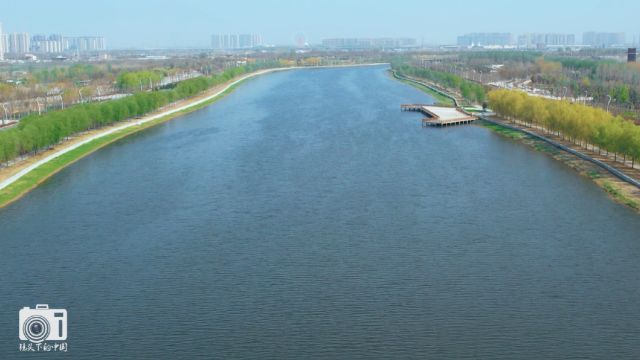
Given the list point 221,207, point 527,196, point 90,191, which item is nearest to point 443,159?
point 527,196

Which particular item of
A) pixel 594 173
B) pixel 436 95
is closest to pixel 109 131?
pixel 594 173

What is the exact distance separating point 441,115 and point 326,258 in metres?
17.8

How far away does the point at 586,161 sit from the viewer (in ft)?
58.2

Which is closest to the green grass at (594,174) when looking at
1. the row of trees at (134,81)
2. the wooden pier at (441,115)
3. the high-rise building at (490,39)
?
the wooden pier at (441,115)

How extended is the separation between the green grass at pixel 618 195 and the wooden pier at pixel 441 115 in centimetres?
1081

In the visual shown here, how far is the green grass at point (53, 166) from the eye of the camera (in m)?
14.8

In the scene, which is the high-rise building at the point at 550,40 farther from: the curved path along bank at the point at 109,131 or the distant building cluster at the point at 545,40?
the curved path along bank at the point at 109,131

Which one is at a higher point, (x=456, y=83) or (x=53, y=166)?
(x=456, y=83)

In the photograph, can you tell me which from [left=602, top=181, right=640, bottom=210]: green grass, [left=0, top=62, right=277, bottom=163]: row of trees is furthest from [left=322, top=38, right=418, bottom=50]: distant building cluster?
[left=602, top=181, right=640, bottom=210]: green grass

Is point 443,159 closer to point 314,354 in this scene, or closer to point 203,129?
point 203,129

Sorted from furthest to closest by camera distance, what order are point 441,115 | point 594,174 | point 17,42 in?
point 17,42 → point 441,115 → point 594,174

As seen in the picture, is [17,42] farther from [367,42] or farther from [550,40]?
[550,40]

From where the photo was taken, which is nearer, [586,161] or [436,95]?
[586,161]

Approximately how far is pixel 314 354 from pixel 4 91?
1128 inches
